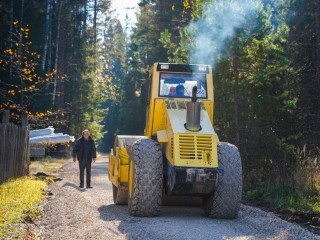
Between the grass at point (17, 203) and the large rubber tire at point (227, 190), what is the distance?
3.70m

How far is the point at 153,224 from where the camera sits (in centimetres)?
1109

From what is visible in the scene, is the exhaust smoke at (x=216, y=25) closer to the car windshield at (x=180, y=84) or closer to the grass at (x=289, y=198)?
the grass at (x=289, y=198)

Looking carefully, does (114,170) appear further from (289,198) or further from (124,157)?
(289,198)

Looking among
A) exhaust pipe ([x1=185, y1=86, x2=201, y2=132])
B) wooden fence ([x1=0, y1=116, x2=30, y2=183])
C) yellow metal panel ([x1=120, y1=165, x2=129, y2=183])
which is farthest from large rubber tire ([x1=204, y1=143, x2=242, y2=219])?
wooden fence ([x1=0, y1=116, x2=30, y2=183])

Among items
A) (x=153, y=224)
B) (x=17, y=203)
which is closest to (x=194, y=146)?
(x=153, y=224)

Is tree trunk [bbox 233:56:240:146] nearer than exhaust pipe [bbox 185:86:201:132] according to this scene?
No

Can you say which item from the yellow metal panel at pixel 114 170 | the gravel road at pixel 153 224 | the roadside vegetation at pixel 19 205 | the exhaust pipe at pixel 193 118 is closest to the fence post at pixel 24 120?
the roadside vegetation at pixel 19 205

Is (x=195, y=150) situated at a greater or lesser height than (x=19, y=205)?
greater

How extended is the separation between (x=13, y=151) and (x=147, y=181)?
8.79m

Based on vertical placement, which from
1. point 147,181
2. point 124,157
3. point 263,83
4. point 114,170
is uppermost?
point 263,83

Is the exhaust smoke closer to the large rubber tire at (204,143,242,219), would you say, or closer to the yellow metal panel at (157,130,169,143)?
the yellow metal panel at (157,130,169,143)

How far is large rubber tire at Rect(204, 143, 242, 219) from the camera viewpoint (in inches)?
471

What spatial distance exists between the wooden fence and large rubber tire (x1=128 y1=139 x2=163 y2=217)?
23.3ft

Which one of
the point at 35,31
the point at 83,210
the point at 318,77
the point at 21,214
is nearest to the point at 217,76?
the point at 318,77
